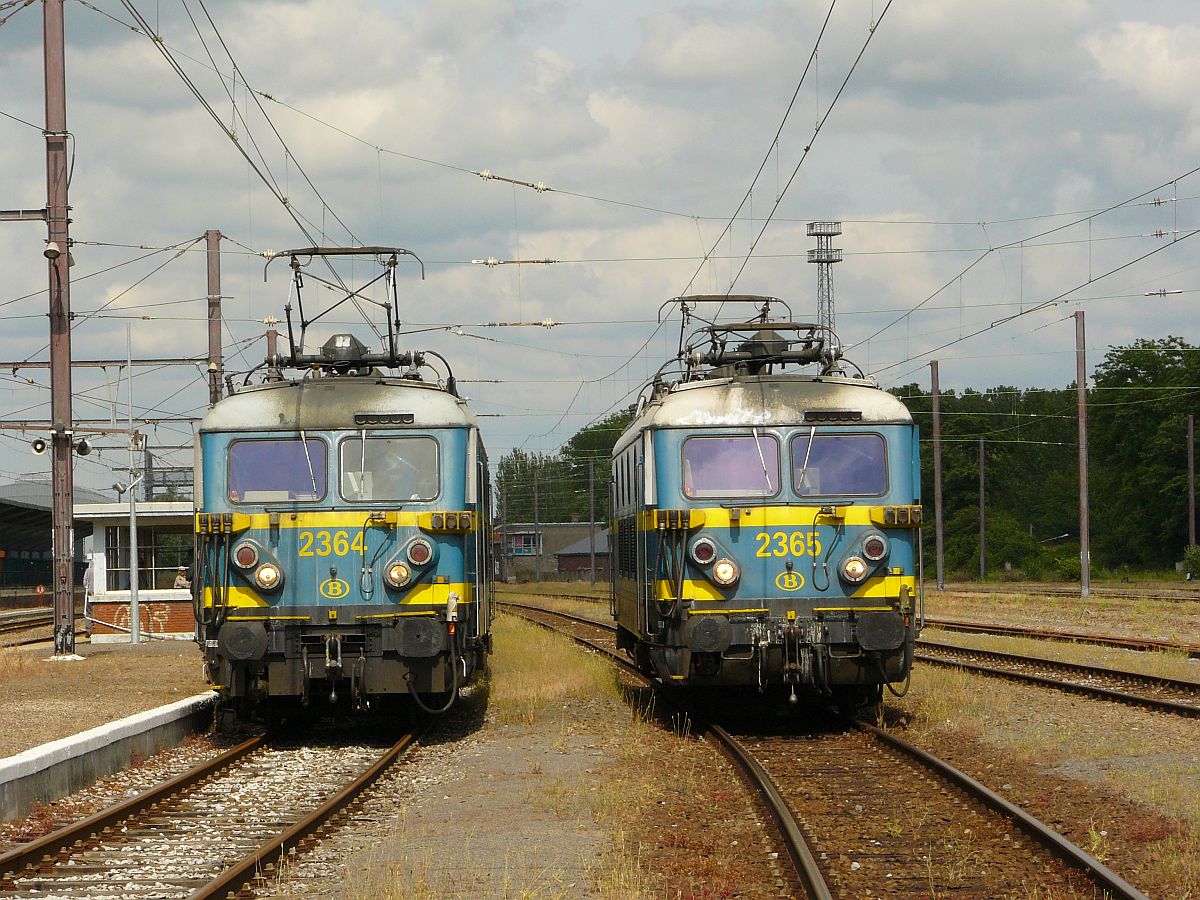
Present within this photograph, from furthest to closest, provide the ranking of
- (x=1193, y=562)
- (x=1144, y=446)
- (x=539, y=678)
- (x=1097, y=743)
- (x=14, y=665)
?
(x=1144, y=446) → (x=1193, y=562) → (x=14, y=665) → (x=539, y=678) → (x=1097, y=743)

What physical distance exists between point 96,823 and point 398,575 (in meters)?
4.39

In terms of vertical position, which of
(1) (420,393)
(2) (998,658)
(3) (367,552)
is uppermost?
(1) (420,393)

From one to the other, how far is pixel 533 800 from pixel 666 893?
3089mm

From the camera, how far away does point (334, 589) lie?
13.4 metres

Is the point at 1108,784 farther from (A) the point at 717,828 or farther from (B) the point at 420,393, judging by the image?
(B) the point at 420,393

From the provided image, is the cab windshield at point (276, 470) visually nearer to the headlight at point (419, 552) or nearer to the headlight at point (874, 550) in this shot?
the headlight at point (419, 552)

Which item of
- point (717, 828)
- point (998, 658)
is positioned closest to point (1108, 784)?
point (717, 828)

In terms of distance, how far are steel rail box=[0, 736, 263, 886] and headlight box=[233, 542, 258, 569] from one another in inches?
67.7

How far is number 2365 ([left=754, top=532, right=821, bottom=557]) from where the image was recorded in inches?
529

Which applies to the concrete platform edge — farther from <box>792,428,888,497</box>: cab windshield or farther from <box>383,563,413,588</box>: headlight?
<box>792,428,888,497</box>: cab windshield

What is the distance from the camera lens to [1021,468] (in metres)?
113

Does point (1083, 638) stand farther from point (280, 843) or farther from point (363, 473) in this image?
point (280, 843)

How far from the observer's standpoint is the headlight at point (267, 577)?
13305 millimetres

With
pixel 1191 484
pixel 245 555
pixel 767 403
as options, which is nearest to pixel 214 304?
pixel 245 555
